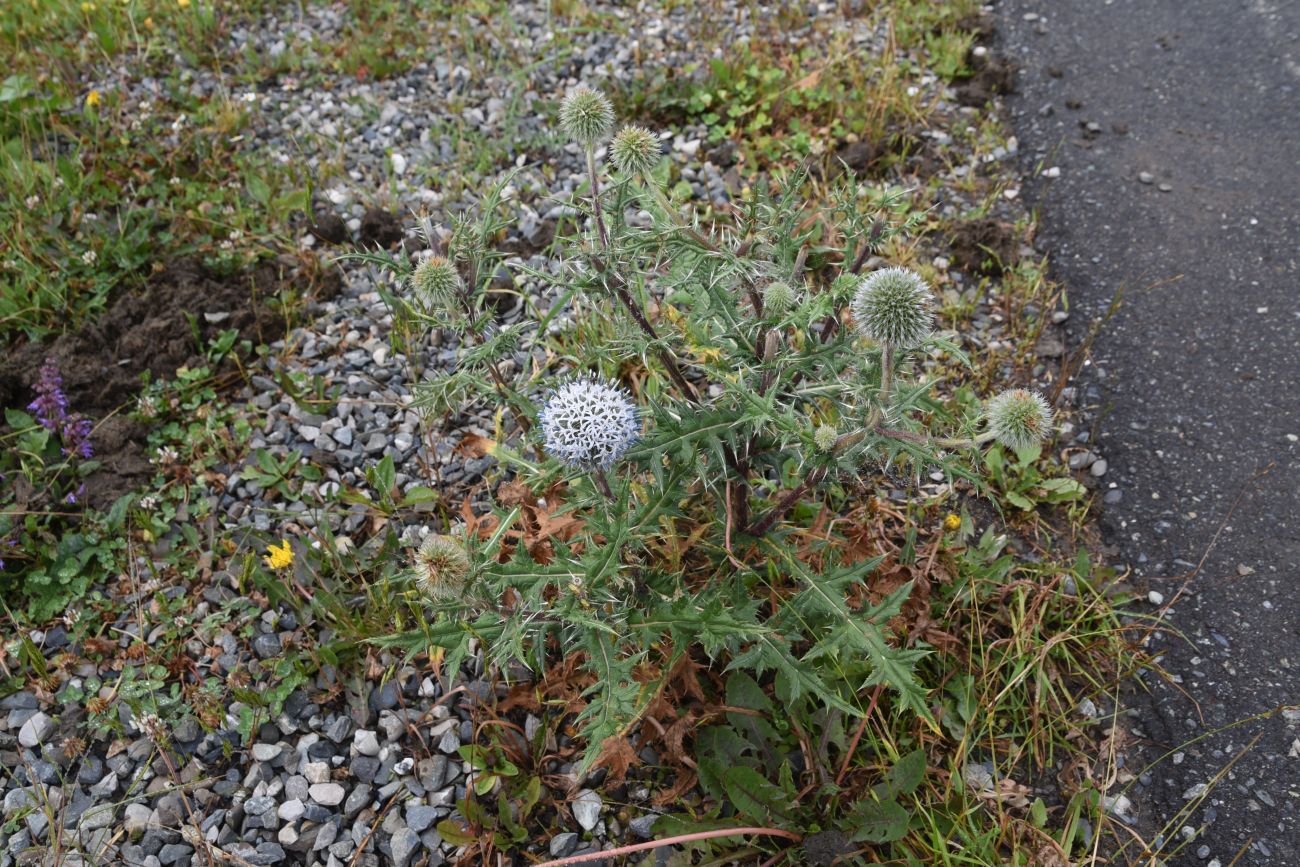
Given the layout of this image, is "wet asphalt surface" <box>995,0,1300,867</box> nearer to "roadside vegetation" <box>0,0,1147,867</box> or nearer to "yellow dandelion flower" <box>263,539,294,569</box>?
"roadside vegetation" <box>0,0,1147,867</box>

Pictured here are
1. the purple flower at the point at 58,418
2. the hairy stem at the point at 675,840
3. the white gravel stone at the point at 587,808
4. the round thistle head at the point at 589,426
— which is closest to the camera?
the round thistle head at the point at 589,426

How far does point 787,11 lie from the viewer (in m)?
5.73

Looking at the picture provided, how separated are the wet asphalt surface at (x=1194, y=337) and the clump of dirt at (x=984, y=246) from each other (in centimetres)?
25

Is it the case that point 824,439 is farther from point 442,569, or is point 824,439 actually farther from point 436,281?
point 436,281

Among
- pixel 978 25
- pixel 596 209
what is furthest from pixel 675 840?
pixel 978 25

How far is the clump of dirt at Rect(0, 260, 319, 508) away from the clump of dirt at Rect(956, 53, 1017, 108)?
12.6ft

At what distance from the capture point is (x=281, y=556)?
10.6ft

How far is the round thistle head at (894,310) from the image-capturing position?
240cm

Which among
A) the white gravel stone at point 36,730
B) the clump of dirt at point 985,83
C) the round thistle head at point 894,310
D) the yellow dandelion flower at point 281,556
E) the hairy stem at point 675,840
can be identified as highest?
the round thistle head at point 894,310

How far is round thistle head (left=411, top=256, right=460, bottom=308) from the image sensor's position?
270 cm

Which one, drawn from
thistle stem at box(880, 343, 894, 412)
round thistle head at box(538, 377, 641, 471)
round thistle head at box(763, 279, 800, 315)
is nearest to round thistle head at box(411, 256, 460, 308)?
round thistle head at box(538, 377, 641, 471)

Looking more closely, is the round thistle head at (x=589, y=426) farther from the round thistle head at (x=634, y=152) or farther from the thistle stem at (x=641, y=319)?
the round thistle head at (x=634, y=152)

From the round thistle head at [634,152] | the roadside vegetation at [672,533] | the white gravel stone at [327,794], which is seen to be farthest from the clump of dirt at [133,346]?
the round thistle head at [634,152]

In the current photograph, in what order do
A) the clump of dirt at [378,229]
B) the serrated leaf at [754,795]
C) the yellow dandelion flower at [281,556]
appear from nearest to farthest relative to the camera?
1. the serrated leaf at [754,795]
2. the yellow dandelion flower at [281,556]
3. the clump of dirt at [378,229]
